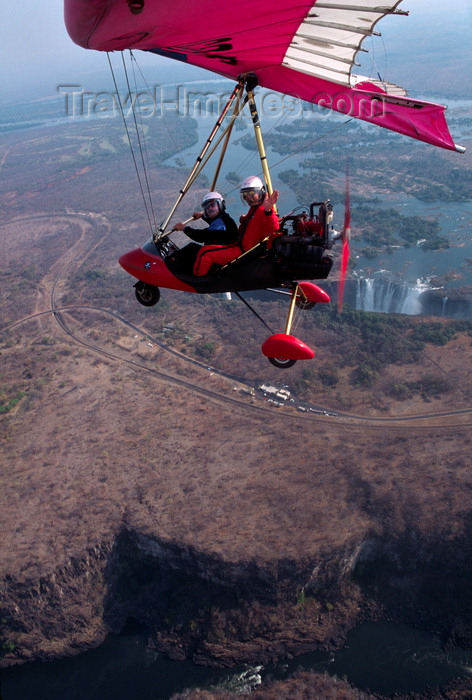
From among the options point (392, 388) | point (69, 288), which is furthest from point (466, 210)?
point (69, 288)

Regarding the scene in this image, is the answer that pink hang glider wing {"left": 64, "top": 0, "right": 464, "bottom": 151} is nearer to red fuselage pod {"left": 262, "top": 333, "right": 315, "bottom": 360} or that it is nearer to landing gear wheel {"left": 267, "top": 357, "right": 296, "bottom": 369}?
red fuselage pod {"left": 262, "top": 333, "right": 315, "bottom": 360}

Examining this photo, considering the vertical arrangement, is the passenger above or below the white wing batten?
below

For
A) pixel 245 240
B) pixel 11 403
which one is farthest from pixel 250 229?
pixel 11 403

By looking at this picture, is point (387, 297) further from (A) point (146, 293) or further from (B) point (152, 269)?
(B) point (152, 269)

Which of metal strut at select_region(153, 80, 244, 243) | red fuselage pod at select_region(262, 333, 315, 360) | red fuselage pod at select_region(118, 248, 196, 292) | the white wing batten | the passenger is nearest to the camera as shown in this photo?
the white wing batten

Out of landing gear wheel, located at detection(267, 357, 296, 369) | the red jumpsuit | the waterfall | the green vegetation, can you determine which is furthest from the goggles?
the waterfall

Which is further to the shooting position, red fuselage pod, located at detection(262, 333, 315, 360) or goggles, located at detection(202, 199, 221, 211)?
goggles, located at detection(202, 199, 221, 211)

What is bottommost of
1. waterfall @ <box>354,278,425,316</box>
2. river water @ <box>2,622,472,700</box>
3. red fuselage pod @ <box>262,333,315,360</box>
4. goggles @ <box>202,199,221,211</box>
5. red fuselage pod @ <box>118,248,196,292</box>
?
river water @ <box>2,622,472,700</box>
